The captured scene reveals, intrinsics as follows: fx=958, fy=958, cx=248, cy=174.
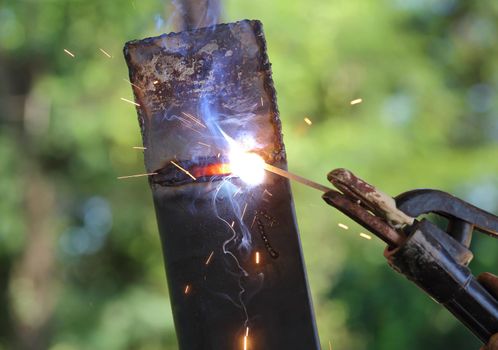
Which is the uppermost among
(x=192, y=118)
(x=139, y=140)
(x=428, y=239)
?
(x=139, y=140)

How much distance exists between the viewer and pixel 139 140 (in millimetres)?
9188

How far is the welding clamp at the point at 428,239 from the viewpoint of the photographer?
6.21ft

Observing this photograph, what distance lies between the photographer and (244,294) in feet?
6.50

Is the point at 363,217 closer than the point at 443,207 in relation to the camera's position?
Yes

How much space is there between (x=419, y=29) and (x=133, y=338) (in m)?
4.69

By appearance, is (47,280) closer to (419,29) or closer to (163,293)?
(163,293)

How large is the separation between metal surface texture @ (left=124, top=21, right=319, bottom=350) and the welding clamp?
0.18 meters

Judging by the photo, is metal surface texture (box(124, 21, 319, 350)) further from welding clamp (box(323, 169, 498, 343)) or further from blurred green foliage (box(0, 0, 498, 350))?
blurred green foliage (box(0, 0, 498, 350))

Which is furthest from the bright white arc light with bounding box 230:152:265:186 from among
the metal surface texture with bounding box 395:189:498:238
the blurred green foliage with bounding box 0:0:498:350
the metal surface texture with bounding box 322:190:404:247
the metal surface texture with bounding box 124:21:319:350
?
the blurred green foliage with bounding box 0:0:498:350

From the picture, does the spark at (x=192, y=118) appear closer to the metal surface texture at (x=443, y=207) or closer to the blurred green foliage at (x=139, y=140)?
the metal surface texture at (x=443, y=207)

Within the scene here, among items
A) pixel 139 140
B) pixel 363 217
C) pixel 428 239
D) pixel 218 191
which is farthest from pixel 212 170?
pixel 139 140

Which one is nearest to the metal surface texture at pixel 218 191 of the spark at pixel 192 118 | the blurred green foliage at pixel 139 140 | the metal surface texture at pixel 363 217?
the spark at pixel 192 118

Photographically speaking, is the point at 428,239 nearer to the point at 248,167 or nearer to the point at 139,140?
the point at 248,167

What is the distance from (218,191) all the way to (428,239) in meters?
0.44
